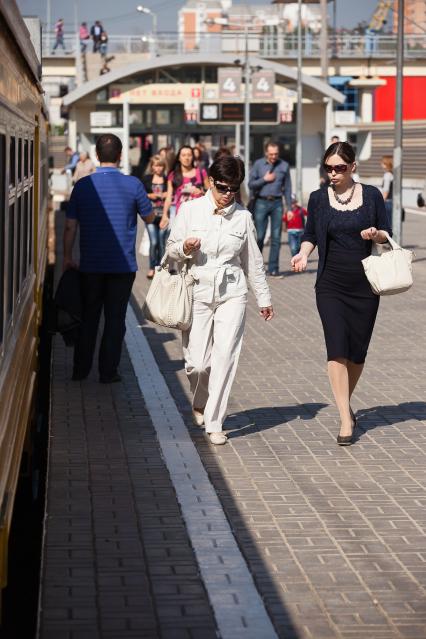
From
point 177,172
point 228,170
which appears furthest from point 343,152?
point 177,172

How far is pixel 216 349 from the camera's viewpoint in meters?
9.37

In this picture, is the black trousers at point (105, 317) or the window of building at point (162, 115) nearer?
the black trousers at point (105, 317)

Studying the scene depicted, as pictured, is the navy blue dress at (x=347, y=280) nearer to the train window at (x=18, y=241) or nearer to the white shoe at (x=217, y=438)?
the white shoe at (x=217, y=438)

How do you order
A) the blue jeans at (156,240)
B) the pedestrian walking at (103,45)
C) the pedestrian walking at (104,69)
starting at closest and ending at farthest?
the blue jeans at (156,240), the pedestrian walking at (104,69), the pedestrian walking at (103,45)

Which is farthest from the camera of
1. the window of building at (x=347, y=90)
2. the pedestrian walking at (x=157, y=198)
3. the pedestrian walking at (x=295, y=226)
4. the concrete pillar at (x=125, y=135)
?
the window of building at (x=347, y=90)

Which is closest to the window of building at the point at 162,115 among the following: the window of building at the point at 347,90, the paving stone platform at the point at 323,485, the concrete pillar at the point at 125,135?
the concrete pillar at the point at 125,135

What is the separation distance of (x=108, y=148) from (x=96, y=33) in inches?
2804

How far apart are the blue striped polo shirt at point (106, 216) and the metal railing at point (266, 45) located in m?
65.0

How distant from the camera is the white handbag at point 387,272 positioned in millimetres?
9125

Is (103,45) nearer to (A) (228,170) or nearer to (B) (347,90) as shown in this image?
(B) (347,90)

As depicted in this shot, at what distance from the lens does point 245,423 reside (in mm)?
10125

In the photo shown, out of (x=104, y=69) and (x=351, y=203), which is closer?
(x=351, y=203)

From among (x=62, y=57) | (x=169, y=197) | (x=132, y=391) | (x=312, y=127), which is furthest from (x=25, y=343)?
(x=62, y=57)

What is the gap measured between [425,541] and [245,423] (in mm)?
3213
